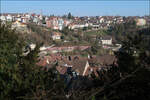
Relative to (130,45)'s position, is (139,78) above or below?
below

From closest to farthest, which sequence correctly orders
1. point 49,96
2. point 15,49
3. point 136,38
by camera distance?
point 49,96 → point 136,38 → point 15,49

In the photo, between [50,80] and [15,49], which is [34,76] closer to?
[50,80]

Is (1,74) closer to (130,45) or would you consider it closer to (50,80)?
(50,80)

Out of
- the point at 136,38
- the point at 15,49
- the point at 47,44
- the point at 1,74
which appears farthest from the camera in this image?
the point at 47,44

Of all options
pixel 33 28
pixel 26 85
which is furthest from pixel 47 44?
pixel 26 85

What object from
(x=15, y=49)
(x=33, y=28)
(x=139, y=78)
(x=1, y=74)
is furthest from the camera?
(x=33, y=28)

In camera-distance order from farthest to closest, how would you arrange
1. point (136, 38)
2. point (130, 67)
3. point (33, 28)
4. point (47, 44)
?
point (33, 28)
point (47, 44)
point (136, 38)
point (130, 67)

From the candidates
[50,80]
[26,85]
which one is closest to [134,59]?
[50,80]

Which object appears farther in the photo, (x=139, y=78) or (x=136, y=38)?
(x=136, y=38)

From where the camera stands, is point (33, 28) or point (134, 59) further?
point (33, 28)
